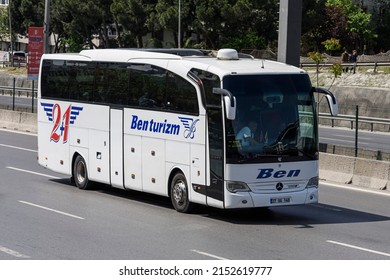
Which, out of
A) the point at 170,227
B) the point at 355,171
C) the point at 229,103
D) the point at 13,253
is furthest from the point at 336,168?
the point at 13,253

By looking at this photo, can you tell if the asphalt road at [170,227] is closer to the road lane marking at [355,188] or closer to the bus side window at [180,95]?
the road lane marking at [355,188]

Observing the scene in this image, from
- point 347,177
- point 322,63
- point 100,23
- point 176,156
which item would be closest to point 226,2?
point 322,63

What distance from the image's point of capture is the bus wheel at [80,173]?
19.8m

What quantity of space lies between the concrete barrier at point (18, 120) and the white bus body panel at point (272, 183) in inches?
802

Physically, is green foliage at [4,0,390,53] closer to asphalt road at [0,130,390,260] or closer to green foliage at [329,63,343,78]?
green foliage at [329,63,343,78]

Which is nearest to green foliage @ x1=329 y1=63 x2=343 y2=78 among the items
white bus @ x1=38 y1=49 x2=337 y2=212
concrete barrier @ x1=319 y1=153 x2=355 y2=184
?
concrete barrier @ x1=319 y1=153 x2=355 y2=184

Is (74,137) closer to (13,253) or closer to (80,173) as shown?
(80,173)

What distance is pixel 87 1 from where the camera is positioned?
84.3 metres

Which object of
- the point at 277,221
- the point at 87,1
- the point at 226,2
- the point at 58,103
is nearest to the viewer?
the point at 277,221

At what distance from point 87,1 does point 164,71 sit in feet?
226

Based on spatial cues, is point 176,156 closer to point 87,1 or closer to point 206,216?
point 206,216

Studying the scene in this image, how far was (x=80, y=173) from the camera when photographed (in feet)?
66.0

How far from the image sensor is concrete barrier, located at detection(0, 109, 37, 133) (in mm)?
34875

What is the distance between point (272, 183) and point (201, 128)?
1622 millimetres
